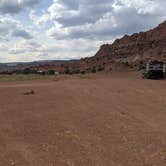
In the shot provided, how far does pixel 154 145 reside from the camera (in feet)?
29.1

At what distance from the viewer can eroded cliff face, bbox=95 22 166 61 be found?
84750mm

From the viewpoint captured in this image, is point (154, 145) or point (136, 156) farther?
point (154, 145)

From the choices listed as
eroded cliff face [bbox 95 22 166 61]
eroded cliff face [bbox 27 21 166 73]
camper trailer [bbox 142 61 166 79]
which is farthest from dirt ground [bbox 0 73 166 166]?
eroded cliff face [bbox 95 22 166 61]

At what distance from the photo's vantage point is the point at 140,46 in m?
93.8

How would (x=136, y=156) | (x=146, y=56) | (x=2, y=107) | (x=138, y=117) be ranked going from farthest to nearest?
(x=146, y=56) → (x=2, y=107) → (x=138, y=117) → (x=136, y=156)

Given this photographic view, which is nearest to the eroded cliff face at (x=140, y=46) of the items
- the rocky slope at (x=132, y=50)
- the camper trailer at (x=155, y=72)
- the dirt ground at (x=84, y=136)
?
the rocky slope at (x=132, y=50)

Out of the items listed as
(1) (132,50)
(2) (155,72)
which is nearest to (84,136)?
(2) (155,72)

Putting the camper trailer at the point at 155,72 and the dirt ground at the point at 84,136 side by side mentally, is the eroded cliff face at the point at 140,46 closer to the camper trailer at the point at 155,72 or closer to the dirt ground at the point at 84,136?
the camper trailer at the point at 155,72

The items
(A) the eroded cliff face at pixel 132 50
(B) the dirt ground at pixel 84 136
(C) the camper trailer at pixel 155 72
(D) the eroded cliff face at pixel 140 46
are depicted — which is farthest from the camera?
(D) the eroded cliff face at pixel 140 46

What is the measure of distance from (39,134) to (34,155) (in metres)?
2.32

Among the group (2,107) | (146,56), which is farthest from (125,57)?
(2,107)

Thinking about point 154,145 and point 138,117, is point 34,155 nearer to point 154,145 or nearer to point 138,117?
point 154,145

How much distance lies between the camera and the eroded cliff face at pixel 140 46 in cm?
8475

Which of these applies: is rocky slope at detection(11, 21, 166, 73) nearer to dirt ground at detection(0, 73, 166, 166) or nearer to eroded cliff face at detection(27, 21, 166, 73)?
eroded cliff face at detection(27, 21, 166, 73)
